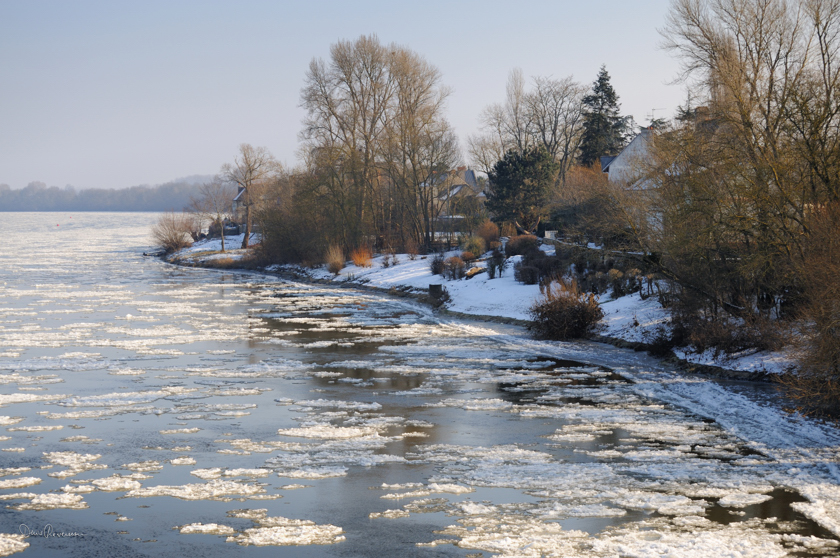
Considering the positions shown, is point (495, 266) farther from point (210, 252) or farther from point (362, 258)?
point (210, 252)

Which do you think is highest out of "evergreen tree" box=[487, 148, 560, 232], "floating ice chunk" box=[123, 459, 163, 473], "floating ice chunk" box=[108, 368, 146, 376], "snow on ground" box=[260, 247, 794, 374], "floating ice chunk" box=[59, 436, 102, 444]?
"evergreen tree" box=[487, 148, 560, 232]

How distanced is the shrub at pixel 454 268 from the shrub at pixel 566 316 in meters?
11.5

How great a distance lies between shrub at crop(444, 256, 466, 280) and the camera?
32.2 metres

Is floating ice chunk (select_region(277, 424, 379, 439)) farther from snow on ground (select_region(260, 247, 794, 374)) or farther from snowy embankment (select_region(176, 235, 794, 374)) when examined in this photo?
snowy embankment (select_region(176, 235, 794, 374))

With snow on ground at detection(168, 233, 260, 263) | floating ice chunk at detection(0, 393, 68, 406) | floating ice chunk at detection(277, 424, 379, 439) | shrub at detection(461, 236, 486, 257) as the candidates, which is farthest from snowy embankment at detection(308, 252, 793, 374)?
snow on ground at detection(168, 233, 260, 263)

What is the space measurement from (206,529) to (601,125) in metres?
52.7

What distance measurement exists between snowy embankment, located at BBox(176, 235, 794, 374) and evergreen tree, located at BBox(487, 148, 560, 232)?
4.29 m

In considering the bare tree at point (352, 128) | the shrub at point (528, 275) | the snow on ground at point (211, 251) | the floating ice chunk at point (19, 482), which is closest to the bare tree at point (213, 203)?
the snow on ground at point (211, 251)

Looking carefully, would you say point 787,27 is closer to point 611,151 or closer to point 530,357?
point 530,357

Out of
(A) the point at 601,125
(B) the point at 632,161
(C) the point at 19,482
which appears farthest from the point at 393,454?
(A) the point at 601,125

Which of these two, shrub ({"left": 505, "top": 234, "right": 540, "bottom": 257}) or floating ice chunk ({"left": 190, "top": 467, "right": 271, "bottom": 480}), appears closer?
floating ice chunk ({"left": 190, "top": 467, "right": 271, "bottom": 480})

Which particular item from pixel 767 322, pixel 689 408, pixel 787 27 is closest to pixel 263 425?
pixel 689 408

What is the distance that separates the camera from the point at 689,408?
40.8ft

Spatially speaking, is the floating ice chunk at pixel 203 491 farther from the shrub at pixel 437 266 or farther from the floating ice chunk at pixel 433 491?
the shrub at pixel 437 266
